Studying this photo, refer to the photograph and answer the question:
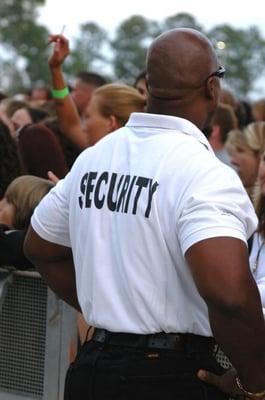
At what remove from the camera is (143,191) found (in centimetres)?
311

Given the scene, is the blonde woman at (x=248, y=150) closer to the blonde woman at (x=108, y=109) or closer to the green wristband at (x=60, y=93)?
the blonde woman at (x=108, y=109)

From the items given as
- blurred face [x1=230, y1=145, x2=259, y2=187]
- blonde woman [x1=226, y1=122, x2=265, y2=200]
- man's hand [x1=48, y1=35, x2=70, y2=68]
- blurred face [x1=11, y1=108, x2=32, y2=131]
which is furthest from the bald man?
blurred face [x1=11, y1=108, x2=32, y2=131]

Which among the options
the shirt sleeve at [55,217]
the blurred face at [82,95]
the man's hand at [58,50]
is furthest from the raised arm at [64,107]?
the shirt sleeve at [55,217]

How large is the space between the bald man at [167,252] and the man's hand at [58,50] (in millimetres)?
3685

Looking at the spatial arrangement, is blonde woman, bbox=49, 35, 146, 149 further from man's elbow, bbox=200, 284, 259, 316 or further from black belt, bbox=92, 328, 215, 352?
man's elbow, bbox=200, 284, 259, 316

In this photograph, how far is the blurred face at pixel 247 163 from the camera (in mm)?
6496

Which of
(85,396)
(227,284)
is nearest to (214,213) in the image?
(227,284)

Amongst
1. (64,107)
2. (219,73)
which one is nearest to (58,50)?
(64,107)

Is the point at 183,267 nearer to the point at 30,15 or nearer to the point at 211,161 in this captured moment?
the point at 211,161

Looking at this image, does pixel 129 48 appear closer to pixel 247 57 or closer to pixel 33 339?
pixel 247 57

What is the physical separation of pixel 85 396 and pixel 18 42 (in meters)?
58.4

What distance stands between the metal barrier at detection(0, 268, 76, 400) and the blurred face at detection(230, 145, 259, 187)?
2.16 metres

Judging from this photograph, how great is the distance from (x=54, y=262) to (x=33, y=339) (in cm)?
132

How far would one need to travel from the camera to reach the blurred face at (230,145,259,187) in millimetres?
6496
